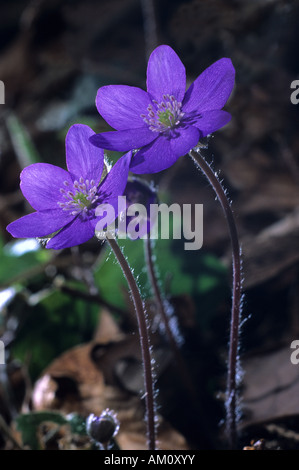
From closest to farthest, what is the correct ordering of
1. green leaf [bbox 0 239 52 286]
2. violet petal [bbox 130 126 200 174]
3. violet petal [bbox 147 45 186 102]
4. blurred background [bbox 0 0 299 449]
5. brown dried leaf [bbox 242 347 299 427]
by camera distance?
violet petal [bbox 130 126 200 174]
violet petal [bbox 147 45 186 102]
brown dried leaf [bbox 242 347 299 427]
blurred background [bbox 0 0 299 449]
green leaf [bbox 0 239 52 286]

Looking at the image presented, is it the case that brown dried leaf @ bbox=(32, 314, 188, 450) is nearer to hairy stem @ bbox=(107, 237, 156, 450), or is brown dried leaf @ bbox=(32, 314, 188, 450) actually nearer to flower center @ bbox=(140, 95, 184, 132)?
hairy stem @ bbox=(107, 237, 156, 450)

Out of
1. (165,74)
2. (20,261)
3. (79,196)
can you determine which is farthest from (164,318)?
(20,261)

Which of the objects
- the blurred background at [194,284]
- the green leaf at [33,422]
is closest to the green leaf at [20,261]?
the blurred background at [194,284]

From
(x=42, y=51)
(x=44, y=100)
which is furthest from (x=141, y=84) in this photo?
(x=42, y=51)

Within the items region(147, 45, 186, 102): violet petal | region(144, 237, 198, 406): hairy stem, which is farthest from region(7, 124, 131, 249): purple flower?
region(144, 237, 198, 406): hairy stem

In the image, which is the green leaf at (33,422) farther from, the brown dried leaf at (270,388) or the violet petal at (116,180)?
the violet petal at (116,180)

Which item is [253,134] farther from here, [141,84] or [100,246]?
[100,246]

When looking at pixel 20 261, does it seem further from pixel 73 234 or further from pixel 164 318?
pixel 73 234
